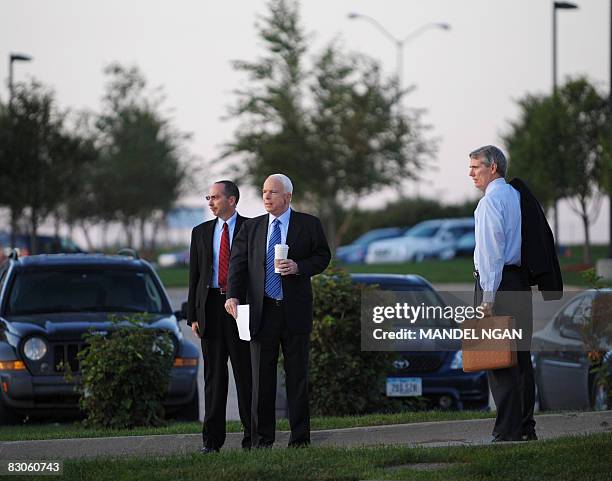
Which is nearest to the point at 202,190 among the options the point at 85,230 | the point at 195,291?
the point at 85,230

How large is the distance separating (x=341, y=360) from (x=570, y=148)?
3325cm

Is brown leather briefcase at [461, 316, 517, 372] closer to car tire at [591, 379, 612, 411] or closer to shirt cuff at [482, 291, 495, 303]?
shirt cuff at [482, 291, 495, 303]

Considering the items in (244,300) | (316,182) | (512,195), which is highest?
(316,182)

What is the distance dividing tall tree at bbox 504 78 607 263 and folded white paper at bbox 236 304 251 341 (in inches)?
1399

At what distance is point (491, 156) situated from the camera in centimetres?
904

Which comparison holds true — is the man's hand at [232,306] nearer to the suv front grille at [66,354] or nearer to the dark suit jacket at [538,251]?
the dark suit jacket at [538,251]

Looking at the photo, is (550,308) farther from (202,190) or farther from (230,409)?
(202,190)

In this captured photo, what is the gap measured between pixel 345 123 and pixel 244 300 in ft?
127

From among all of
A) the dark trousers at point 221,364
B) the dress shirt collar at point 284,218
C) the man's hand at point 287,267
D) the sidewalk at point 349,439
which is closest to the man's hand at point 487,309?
the sidewalk at point 349,439

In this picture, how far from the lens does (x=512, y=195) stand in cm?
898

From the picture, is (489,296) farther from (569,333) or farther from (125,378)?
(569,333)

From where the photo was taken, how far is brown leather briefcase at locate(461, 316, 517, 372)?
8805mm

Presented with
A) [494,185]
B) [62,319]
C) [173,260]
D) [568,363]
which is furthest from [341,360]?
[173,260]

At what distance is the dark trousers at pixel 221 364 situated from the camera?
9750 mm
